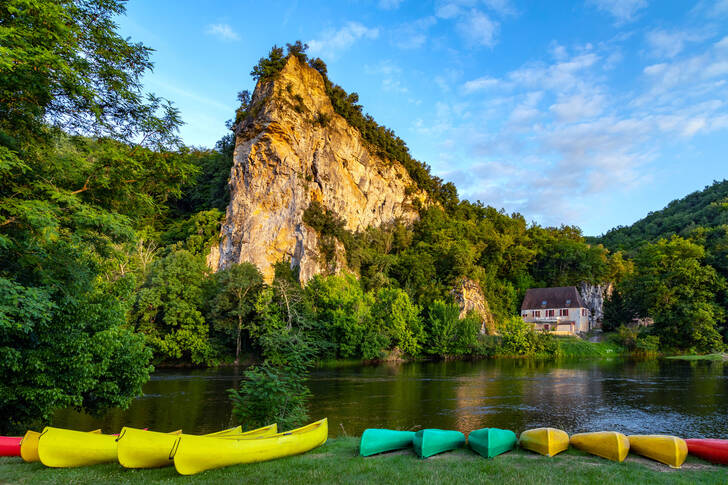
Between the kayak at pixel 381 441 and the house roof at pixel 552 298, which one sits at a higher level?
the house roof at pixel 552 298

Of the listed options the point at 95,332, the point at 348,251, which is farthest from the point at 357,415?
the point at 348,251

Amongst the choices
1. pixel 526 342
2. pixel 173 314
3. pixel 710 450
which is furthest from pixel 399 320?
pixel 710 450

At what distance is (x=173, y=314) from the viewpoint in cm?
4034

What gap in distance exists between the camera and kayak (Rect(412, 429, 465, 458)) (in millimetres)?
8391

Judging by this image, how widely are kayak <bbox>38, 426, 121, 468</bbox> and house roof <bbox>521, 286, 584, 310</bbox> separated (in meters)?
73.4

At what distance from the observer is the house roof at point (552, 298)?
231 ft

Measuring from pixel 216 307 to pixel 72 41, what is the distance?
34452mm

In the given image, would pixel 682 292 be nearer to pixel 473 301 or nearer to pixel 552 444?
pixel 473 301

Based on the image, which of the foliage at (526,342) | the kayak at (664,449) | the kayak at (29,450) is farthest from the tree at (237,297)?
the kayak at (664,449)

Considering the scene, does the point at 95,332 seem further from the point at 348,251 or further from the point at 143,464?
the point at 348,251

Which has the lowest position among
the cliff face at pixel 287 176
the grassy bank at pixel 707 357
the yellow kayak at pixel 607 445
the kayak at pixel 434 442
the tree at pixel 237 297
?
the grassy bank at pixel 707 357

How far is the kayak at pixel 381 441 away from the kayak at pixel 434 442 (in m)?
0.26

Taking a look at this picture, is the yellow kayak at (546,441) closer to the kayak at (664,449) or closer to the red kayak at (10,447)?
the kayak at (664,449)

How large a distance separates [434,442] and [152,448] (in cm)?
538
